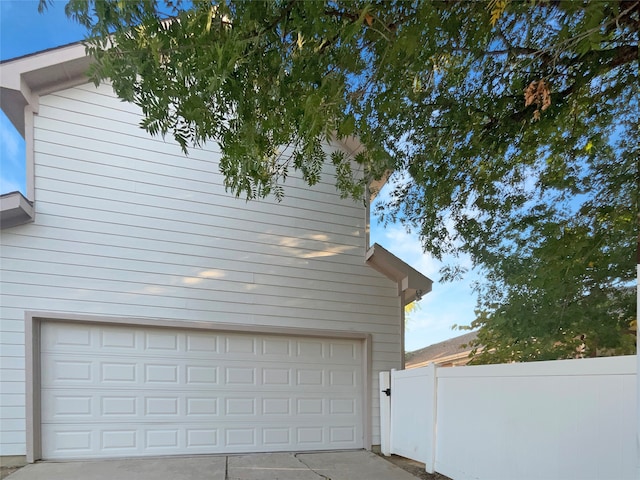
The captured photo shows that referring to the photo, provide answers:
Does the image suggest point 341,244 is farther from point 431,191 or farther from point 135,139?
point 135,139

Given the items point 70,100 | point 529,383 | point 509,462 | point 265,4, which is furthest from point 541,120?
point 70,100

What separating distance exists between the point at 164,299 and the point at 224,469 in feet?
7.96

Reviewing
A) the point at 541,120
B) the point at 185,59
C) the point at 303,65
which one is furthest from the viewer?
the point at 541,120

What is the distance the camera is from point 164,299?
19.1 feet

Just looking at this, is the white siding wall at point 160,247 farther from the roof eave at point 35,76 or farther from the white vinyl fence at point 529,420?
the white vinyl fence at point 529,420

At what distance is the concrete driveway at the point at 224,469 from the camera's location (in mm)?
4613

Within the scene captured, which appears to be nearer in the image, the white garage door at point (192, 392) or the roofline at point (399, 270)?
the white garage door at point (192, 392)

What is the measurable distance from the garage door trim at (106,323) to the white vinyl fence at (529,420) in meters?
1.37

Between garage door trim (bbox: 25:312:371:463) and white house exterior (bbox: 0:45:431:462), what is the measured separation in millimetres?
18

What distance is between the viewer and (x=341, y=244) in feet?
22.5

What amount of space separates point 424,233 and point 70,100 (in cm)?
537

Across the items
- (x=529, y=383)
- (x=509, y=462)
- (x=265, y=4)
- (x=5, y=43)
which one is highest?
(x=5, y=43)

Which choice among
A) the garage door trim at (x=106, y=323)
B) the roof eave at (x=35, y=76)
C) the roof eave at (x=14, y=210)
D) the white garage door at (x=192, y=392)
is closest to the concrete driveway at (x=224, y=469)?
the white garage door at (x=192, y=392)

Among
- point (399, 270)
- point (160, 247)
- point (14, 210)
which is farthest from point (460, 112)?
point (14, 210)
